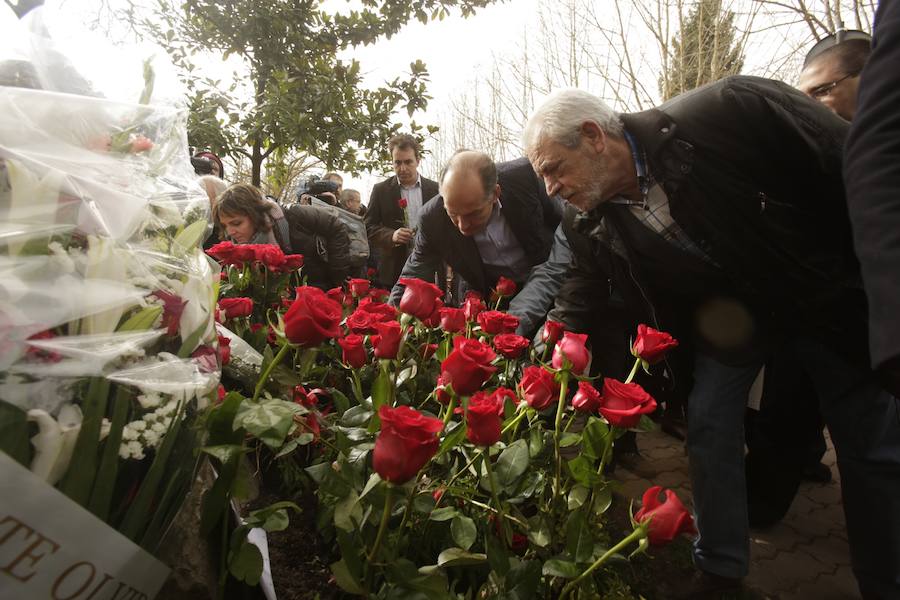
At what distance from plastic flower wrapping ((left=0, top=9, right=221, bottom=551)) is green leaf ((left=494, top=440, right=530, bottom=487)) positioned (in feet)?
1.65

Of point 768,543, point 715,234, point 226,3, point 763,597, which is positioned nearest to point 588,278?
point 715,234

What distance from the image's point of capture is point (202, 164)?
3656 mm

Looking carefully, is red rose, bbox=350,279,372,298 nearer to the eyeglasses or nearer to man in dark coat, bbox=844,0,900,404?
man in dark coat, bbox=844,0,900,404

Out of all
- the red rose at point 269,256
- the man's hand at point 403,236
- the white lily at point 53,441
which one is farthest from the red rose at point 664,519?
the man's hand at point 403,236

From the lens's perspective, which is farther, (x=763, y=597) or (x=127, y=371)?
(x=763, y=597)

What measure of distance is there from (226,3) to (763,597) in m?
4.34

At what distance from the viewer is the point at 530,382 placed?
3.04 ft

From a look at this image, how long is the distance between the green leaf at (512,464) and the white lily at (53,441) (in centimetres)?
63

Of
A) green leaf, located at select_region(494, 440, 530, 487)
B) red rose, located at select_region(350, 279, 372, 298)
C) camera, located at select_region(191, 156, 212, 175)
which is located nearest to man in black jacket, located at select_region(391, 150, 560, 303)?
red rose, located at select_region(350, 279, 372, 298)

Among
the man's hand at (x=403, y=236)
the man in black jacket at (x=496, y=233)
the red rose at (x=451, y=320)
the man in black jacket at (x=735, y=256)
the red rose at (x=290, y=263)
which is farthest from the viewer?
the man's hand at (x=403, y=236)

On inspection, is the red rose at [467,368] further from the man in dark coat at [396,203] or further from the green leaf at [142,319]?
the man in dark coat at [396,203]

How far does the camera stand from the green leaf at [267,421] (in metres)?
0.64

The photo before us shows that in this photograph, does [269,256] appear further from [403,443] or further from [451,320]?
[403,443]

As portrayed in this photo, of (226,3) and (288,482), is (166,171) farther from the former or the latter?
(226,3)
